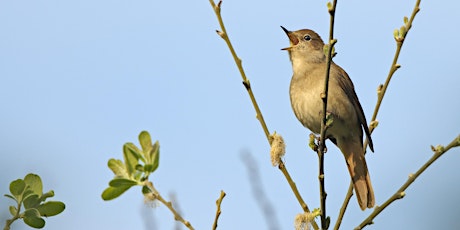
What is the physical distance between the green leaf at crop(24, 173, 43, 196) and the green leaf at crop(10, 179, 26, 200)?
0.02 m

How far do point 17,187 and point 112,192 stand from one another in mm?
276

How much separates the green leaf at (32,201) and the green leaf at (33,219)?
0.06ft

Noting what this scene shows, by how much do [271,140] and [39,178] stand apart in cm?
115

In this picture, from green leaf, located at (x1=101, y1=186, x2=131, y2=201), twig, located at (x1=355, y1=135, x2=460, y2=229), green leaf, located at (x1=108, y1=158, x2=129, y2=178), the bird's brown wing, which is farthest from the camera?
the bird's brown wing

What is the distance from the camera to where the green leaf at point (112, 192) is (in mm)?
→ 1605

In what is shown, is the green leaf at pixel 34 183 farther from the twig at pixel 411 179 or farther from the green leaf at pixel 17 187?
the twig at pixel 411 179

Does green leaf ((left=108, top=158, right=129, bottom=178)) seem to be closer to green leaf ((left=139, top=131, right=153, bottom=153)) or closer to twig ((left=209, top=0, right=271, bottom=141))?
green leaf ((left=139, top=131, right=153, bottom=153))

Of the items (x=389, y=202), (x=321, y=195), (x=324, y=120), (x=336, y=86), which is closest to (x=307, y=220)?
(x=321, y=195)

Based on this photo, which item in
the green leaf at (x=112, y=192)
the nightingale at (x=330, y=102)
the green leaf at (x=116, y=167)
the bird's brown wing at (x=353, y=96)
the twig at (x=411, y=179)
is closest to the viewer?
the green leaf at (x=112, y=192)

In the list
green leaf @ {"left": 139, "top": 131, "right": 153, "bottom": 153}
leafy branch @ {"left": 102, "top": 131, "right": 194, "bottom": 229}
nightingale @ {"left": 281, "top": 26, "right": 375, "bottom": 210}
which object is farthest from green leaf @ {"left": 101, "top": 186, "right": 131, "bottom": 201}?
nightingale @ {"left": 281, "top": 26, "right": 375, "bottom": 210}

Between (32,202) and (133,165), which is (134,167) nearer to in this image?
(133,165)

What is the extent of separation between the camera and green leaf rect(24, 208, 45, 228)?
1696 millimetres

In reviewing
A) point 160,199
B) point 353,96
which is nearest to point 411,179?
point 160,199

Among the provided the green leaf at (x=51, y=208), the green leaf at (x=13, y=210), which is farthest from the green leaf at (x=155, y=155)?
the green leaf at (x=13, y=210)
